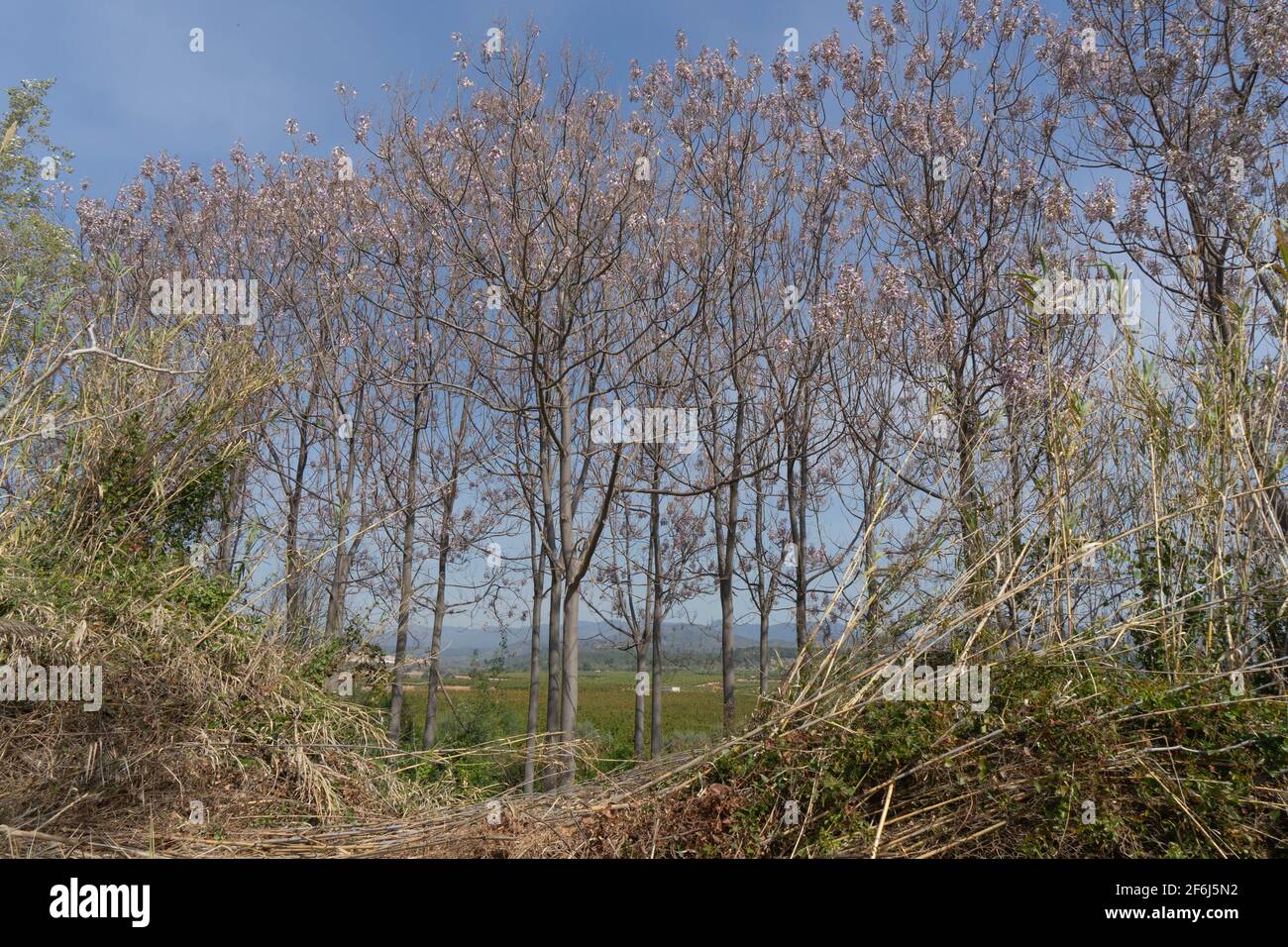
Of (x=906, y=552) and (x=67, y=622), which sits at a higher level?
(x=906, y=552)

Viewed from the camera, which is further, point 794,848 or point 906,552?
point 906,552

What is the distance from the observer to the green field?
38.0 feet

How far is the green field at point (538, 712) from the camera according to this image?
1159 centimetres

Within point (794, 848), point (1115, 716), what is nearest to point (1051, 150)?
point (1115, 716)

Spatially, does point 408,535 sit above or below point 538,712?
above

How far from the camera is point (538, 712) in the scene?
12.1 m

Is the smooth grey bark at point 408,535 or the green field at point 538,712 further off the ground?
the smooth grey bark at point 408,535

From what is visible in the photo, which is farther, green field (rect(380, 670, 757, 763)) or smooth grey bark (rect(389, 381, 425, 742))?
green field (rect(380, 670, 757, 763))

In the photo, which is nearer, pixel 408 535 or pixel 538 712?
pixel 408 535

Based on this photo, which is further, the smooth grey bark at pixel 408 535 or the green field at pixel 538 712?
the green field at pixel 538 712

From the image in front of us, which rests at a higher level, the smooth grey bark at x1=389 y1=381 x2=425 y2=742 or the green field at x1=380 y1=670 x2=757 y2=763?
the smooth grey bark at x1=389 y1=381 x2=425 y2=742
